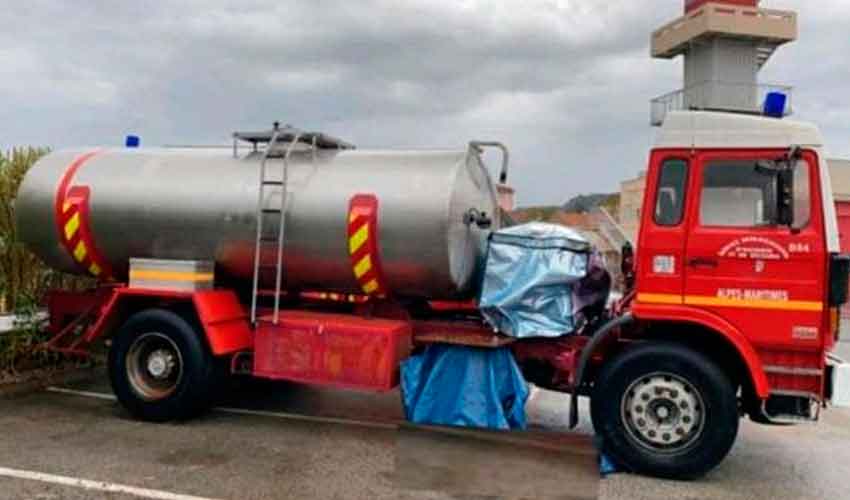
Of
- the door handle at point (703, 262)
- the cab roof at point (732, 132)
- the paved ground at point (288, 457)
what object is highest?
the cab roof at point (732, 132)

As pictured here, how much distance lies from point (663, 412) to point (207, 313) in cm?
402

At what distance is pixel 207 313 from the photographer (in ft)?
23.9

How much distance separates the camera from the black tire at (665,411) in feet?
19.7

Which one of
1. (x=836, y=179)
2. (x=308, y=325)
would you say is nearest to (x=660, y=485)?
(x=308, y=325)

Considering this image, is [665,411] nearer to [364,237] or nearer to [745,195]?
[745,195]

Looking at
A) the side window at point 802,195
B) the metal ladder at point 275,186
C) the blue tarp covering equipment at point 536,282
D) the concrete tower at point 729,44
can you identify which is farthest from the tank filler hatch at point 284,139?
the concrete tower at point 729,44

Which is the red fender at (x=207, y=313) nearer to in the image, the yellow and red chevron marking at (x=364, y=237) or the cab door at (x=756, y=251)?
the yellow and red chevron marking at (x=364, y=237)

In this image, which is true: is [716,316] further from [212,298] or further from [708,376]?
[212,298]

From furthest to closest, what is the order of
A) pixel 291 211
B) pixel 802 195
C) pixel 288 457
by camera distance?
pixel 291 211 → pixel 288 457 → pixel 802 195

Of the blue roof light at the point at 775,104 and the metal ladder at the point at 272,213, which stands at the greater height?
the blue roof light at the point at 775,104

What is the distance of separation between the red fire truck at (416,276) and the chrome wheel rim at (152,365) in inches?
0.8

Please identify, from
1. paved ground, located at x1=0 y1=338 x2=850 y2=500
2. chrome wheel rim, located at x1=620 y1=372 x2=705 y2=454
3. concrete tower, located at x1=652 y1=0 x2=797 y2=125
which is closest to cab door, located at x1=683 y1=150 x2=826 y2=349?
chrome wheel rim, located at x1=620 y1=372 x2=705 y2=454

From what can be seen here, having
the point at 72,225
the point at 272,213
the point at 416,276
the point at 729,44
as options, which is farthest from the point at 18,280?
the point at 729,44

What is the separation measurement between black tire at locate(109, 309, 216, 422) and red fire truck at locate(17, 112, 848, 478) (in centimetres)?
2
